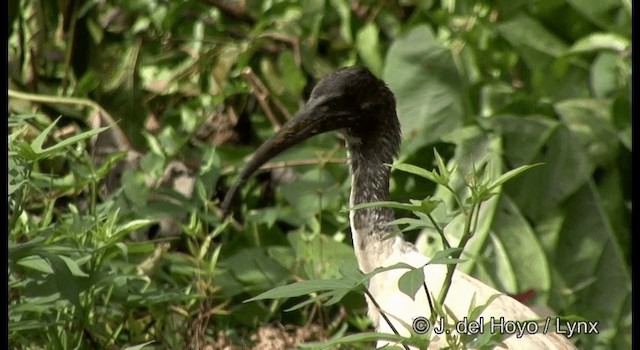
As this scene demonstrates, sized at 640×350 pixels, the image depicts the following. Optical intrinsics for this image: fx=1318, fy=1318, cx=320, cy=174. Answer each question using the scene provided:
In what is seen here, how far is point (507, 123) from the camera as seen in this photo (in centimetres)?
379

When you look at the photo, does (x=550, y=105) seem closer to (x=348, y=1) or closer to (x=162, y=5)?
(x=348, y=1)

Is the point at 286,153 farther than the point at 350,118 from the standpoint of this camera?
Yes

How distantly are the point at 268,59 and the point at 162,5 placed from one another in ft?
1.45

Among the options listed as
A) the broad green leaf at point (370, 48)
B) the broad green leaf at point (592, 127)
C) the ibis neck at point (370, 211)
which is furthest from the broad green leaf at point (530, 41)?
the ibis neck at point (370, 211)

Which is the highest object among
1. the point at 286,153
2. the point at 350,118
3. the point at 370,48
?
the point at 350,118

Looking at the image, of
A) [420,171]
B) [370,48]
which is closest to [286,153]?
[370,48]

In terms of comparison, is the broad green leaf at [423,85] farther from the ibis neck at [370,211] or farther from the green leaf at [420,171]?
the green leaf at [420,171]

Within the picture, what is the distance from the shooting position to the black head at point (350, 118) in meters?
2.84

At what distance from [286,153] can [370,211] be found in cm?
110

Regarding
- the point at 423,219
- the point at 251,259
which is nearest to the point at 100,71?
the point at 251,259

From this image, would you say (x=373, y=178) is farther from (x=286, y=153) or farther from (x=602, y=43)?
(x=602, y=43)

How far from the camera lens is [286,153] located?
389 centimetres

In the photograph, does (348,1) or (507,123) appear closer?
(507,123)

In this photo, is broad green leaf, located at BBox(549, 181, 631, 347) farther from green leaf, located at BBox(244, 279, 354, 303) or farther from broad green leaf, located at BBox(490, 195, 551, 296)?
green leaf, located at BBox(244, 279, 354, 303)
